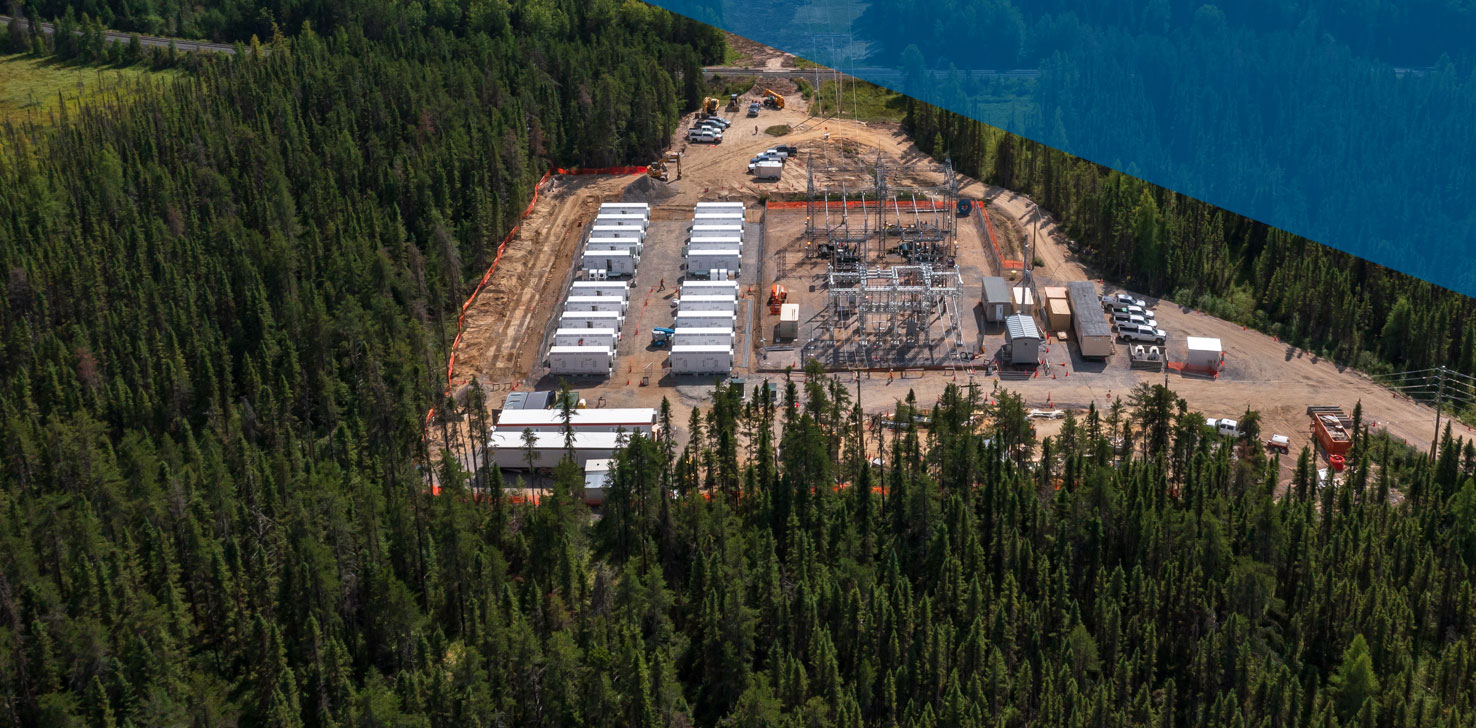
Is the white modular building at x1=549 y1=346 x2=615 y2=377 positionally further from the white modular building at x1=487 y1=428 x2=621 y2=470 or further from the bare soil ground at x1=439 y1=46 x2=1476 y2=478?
the white modular building at x1=487 y1=428 x2=621 y2=470

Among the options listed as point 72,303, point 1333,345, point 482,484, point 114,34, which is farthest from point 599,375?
point 114,34

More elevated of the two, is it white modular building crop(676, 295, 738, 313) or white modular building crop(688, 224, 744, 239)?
white modular building crop(688, 224, 744, 239)

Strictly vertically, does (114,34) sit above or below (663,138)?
above

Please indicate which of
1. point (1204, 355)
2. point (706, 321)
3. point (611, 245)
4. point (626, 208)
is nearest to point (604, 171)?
point (626, 208)

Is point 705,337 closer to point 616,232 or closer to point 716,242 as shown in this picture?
point 716,242

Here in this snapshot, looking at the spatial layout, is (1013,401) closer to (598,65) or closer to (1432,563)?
(1432,563)

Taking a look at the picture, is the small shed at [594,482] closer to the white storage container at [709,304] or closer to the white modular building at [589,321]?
the white modular building at [589,321]

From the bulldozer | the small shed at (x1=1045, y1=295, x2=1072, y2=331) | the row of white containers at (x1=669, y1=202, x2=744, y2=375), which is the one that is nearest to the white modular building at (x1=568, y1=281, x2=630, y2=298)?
the row of white containers at (x1=669, y1=202, x2=744, y2=375)
